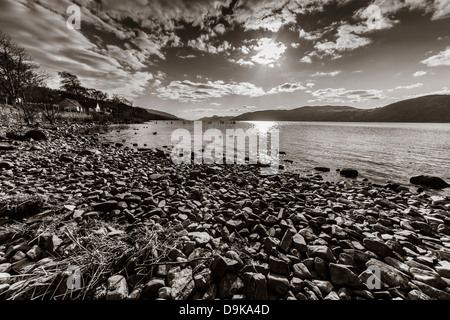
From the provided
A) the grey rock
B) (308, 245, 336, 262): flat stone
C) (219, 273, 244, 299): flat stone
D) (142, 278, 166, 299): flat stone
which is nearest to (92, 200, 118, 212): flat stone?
the grey rock

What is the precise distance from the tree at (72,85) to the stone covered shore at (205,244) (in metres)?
91.4

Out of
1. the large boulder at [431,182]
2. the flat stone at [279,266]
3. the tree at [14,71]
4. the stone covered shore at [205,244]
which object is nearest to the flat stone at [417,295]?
the stone covered shore at [205,244]

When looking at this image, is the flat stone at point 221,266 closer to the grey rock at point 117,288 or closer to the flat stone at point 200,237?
the flat stone at point 200,237

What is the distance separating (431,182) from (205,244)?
14469 millimetres

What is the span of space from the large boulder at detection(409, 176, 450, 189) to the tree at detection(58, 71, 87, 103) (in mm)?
102899

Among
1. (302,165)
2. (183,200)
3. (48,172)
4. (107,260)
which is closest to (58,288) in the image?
(107,260)

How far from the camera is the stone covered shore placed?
2967 millimetres

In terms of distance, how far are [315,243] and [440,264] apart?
2.69 meters

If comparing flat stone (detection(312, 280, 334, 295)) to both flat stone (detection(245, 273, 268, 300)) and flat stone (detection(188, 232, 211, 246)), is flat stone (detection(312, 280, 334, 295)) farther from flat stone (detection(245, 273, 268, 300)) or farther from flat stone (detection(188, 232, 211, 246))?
flat stone (detection(188, 232, 211, 246))

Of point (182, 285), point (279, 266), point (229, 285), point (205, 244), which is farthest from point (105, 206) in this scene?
point (279, 266)

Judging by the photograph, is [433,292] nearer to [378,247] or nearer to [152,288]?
[378,247]

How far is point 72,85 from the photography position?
75.6 meters
